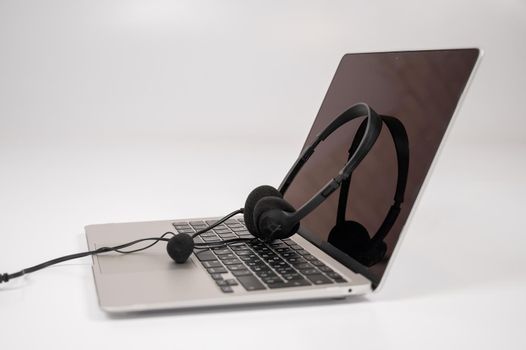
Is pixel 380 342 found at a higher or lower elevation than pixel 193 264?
lower

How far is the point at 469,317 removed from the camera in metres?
1.40

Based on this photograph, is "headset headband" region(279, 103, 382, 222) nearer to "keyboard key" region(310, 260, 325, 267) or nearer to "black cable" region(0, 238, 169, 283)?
"keyboard key" region(310, 260, 325, 267)

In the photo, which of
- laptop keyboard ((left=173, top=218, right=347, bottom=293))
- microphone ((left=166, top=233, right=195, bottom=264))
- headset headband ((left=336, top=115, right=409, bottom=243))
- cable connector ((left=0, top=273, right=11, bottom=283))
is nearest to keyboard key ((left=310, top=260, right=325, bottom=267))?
laptop keyboard ((left=173, top=218, right=347, bottom=293))

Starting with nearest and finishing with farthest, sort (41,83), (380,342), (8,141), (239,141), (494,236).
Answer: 1. (380,342)
2. (494,236)
3. (8,141)
4. (239,141)
5. (41,83)

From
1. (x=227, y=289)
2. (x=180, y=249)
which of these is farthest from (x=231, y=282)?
(x=180, y=249)

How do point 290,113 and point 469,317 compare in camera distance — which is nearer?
point 469,317

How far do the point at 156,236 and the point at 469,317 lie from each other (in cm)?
68

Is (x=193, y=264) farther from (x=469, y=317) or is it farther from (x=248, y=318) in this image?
(x=469, y=317)

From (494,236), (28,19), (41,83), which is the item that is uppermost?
(28,19)

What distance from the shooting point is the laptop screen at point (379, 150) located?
1.44 meters

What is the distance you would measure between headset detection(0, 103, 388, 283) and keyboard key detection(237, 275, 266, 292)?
0.13 m

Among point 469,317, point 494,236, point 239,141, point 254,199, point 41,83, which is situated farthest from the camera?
point 41,83

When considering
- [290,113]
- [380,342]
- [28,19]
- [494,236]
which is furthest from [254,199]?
[28,19]

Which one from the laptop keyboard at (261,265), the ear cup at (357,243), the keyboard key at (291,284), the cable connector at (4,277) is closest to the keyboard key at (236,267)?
the laptop keyboard at (261,265)
